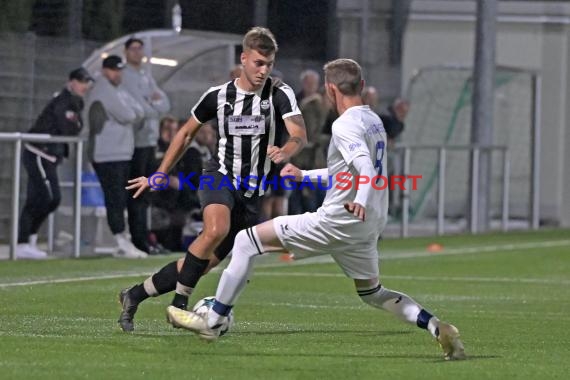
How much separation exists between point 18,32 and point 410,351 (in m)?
10.7

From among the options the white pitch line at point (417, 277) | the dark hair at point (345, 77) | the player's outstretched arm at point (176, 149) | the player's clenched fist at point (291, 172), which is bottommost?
the white pitch line at point (417, 277)

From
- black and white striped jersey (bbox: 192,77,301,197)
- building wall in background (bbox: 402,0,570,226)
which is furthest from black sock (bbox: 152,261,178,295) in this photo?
building wall in background (bbox: 402,0,570,226)

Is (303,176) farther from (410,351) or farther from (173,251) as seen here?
(173,251)

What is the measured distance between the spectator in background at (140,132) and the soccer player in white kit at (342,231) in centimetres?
959

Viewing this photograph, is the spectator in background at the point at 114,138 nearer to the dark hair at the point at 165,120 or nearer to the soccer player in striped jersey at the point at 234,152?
the dark hair at the point at 165,120

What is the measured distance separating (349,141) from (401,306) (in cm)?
98

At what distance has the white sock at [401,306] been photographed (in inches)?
348

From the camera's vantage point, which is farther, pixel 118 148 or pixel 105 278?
pixel 118 148

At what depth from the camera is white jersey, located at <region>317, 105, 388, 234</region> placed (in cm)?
875

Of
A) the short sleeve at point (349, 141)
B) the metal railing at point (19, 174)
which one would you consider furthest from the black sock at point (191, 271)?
the metal railing at point (19, 174)

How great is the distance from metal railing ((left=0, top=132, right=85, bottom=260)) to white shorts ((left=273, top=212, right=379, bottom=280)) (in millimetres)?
8729

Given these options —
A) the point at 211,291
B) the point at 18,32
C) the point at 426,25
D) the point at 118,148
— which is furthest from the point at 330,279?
the point at 426,25

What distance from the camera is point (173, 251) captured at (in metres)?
19.5

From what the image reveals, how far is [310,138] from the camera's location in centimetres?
2161
